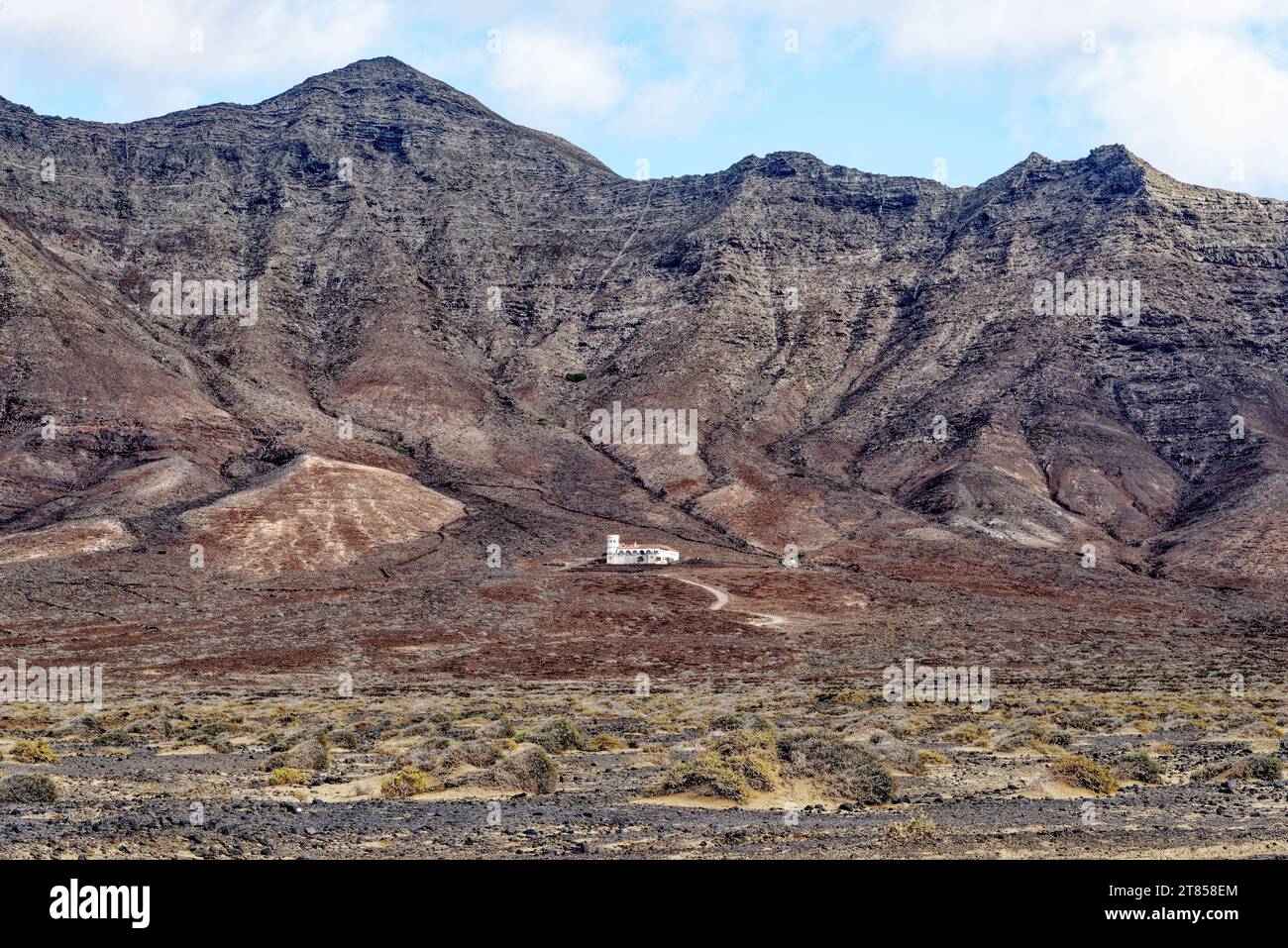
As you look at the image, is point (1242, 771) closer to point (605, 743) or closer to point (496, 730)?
point (605, 743)

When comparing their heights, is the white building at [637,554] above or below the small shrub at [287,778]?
above

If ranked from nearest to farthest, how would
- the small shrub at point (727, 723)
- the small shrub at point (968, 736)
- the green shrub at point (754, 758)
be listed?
1. the green shrub at point (754, 758)
2. the small shrub at point (968, 736)
3. the small shrub at point (727, 723)

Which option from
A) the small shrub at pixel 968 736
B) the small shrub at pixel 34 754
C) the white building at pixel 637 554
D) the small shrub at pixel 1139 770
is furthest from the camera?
the white building at pixel 637 554

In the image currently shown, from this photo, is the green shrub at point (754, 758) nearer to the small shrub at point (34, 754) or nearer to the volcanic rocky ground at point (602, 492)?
the volcanic rocky ground at point (602, 492)

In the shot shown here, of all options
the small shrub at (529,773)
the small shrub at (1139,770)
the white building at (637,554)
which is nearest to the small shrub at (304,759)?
the small shrub at (529,773)

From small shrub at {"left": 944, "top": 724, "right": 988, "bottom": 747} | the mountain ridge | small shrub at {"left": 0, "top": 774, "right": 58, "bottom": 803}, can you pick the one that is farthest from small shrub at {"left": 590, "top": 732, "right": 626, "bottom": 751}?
the mountain ridge
